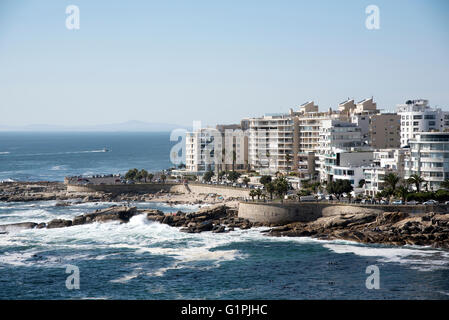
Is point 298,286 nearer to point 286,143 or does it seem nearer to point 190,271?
point 190,271

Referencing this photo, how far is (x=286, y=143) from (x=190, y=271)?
7939cm

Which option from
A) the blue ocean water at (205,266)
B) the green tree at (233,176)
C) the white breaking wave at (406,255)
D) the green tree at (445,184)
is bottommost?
the blue ocean water at (205,266)

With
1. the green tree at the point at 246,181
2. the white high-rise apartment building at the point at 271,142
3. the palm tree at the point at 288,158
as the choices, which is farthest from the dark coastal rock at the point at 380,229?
the white high-rise apartment building at the point at 271,142

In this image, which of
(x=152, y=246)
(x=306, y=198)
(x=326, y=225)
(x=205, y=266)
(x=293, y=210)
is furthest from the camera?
(x=306, y=198)

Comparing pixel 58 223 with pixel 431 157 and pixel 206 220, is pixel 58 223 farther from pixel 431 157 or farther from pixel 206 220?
pixel 431 157

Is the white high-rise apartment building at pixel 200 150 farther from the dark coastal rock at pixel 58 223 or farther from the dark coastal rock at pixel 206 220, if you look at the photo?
the dark coastal rock at pixel 58 223

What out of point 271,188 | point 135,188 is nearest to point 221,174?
point 135,188

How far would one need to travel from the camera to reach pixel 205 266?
66875mm

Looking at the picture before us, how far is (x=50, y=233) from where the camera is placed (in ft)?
287

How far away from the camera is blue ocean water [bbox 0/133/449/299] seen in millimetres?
57781

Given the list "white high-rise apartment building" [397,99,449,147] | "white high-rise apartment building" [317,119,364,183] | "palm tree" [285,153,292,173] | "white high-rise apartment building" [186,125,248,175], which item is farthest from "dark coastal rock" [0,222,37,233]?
"white high-rise apartment building" [397,99,449,147]

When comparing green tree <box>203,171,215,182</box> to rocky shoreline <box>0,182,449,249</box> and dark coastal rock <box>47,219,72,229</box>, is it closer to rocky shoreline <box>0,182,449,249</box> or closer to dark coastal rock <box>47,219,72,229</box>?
rocky shoreline <box>0,182,449,249</box>

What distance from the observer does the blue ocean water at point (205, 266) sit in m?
57.8
